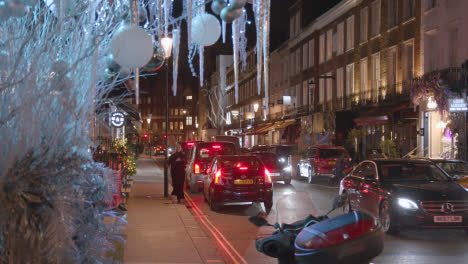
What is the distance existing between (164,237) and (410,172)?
212 inches

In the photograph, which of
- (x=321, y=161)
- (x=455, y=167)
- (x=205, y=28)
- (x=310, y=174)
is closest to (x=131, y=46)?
(x=205, y=28)

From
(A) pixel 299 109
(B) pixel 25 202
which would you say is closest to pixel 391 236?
(B) pixel 25 202

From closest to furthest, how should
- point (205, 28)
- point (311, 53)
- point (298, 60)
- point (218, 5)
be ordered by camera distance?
point (218, 5) < point (205, 28) < point (311, 53) < point (298, 60)

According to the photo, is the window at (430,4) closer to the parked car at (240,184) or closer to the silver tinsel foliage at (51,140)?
→ the parked car at (240,184)

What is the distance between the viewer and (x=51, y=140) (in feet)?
13.0

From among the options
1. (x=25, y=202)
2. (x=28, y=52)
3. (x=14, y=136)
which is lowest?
(x=25, y=202)

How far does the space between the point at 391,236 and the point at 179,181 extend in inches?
304

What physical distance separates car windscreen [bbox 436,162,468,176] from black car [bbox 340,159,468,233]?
15.5 feet

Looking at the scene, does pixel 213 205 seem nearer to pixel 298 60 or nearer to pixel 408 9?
pixel 408 9

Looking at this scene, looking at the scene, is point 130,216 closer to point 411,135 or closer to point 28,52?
point 28,52

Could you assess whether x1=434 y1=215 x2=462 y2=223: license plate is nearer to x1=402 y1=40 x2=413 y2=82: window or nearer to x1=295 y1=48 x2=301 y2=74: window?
x1=402 y1=40 x2=413 y2=82: window

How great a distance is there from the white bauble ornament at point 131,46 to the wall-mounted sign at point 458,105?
19992 millimetres

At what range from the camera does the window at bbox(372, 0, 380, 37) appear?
3408cm

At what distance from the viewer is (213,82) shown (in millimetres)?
97062
